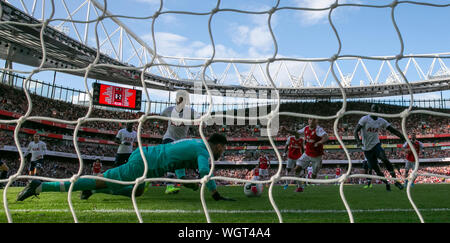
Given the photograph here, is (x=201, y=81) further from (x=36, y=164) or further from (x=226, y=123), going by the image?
(x=226, y=123)

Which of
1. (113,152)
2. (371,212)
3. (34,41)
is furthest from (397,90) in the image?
(371,212)

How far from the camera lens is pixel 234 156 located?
39.6 metres

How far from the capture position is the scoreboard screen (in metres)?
31.0

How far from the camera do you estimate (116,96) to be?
32125mm

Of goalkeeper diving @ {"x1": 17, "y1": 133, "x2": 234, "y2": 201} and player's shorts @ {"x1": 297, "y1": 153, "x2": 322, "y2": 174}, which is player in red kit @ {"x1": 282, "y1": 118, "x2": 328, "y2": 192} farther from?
goalkeeper diving @ {"x1": 17, "y1": 133, "x2": 234, "y2": 201}

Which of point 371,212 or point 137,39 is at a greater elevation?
point 137,39

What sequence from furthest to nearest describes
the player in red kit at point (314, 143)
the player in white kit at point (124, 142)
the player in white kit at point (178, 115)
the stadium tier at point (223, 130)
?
1. the stadium tier at point (223, 130)
2. the player in white kit at point (124, 142)
3. the player in red kit at point (314, 143)
4. the player in white kit at point (178, 115)

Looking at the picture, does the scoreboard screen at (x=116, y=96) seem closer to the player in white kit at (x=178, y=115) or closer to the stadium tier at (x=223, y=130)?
the stadium tier at (x=223, y=130)

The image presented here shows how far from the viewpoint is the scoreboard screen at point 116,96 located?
3102 centimetres

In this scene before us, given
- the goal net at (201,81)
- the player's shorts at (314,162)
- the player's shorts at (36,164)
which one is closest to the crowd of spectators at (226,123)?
the goal net at (201,81)

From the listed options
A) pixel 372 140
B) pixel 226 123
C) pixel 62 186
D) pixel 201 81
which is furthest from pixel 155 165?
pixel 226 123

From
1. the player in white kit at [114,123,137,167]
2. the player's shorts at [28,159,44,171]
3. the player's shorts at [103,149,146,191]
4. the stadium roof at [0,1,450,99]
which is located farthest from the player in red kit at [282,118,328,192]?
the player's shorts at [28,159,44,171]

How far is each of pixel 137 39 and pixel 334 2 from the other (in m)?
35.6
